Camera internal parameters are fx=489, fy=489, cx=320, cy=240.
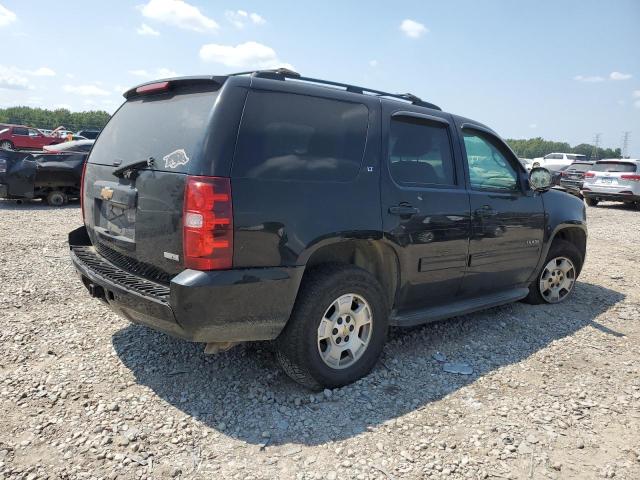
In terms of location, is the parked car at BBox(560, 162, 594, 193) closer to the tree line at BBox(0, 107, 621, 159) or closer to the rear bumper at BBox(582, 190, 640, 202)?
the rear bumper at BBox(582, 190, 640, 202)

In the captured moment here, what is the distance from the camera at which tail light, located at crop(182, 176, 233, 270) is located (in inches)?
105

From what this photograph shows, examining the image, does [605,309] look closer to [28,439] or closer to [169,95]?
[169,95]

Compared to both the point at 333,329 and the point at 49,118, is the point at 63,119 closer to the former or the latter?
the point at 49,118

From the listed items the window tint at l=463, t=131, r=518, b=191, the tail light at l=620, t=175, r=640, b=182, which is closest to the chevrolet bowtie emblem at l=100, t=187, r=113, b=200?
the window tint at l=463, t=131, r=518, b=191

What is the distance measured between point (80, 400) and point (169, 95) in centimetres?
205

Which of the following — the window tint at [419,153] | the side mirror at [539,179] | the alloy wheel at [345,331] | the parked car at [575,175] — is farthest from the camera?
the parked car at [575,175]

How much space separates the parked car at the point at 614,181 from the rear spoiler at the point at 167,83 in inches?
664

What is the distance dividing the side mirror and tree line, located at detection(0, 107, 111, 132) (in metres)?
49.4

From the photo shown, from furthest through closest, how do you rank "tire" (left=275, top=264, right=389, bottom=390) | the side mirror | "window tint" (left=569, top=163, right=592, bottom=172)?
"window tint" (left=569, top=163, right=592, bottom=172) < the side mirror < "tire" (left=275, top=264, right=389, bottom=390)

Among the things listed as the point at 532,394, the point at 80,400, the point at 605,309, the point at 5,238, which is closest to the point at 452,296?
the point at 532,394

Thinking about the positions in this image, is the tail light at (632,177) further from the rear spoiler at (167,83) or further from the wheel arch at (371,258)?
the rear spoiler at (167,83)

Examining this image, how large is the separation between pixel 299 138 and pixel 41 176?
10.6 m

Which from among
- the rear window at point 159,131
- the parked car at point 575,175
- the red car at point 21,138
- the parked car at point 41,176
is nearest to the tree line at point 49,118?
the red car at point 21,138

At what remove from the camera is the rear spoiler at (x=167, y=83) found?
292cm
